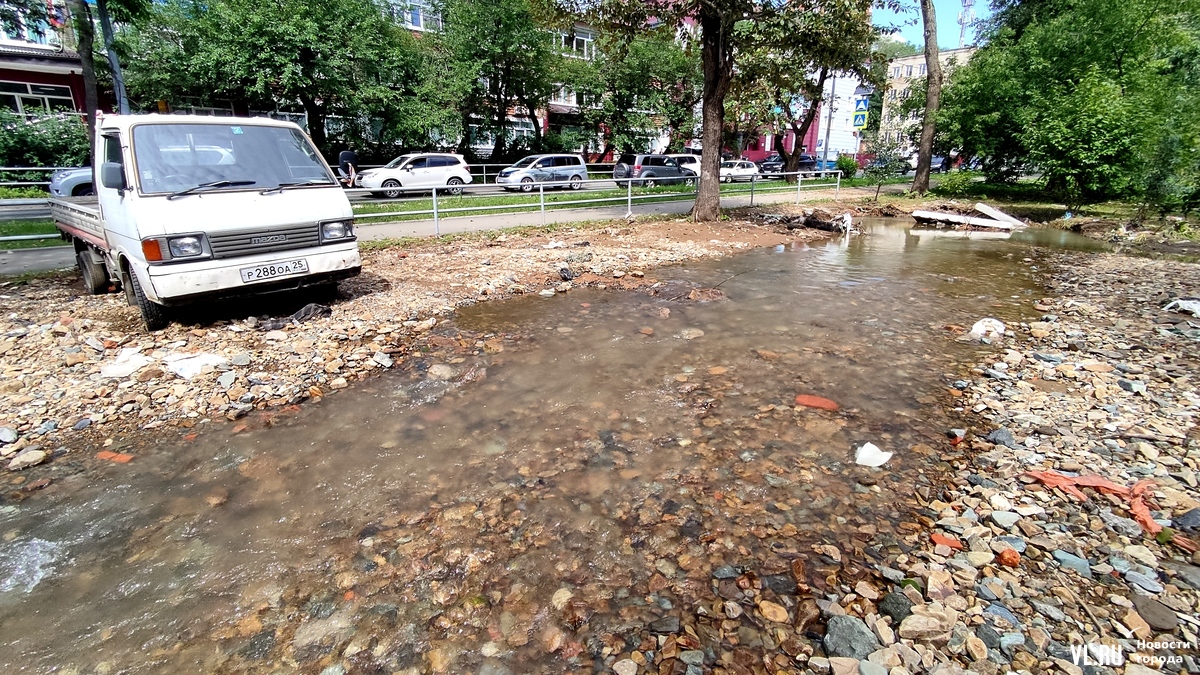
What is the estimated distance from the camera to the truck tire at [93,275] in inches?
269

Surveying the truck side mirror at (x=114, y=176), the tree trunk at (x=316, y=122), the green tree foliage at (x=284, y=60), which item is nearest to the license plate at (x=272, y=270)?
the truck side mirror at (x=114, y=176)

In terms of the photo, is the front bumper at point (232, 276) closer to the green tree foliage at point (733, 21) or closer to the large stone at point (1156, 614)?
the large stone at point (1156, 614)

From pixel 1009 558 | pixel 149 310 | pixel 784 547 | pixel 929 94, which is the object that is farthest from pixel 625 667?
pixel 929 94

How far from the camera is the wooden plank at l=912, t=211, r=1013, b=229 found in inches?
596

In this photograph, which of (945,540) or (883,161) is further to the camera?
(883,161)

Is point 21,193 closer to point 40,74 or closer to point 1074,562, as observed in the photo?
point 40,74

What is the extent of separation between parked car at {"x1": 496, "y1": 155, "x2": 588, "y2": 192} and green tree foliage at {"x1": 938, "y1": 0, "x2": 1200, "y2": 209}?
602 inches

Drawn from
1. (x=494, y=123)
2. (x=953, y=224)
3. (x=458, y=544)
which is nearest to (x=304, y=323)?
(x=458, y=544)

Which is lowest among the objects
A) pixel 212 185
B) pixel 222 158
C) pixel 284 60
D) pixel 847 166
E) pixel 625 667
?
pixel 625 667

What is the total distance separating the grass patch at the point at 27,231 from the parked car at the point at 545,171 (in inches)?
580

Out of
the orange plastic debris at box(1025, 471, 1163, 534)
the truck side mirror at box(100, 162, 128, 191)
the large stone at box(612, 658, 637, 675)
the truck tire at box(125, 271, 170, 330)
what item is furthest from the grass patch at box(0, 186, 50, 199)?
the orange plastic debris at box(1025, 471, 1163, 534)

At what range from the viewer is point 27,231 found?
11.1m

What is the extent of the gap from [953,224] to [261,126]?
646 inches

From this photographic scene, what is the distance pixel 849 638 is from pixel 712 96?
13628 millimetres
